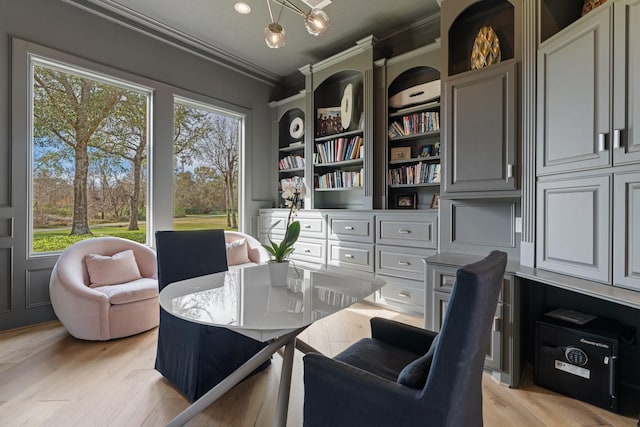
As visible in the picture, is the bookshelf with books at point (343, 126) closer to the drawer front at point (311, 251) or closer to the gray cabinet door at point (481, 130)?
the drawer front at point (311, 251)

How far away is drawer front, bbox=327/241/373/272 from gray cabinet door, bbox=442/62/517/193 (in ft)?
4.34

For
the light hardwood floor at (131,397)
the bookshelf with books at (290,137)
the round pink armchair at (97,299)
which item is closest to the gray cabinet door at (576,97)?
the light hardwood floor at (131,397)

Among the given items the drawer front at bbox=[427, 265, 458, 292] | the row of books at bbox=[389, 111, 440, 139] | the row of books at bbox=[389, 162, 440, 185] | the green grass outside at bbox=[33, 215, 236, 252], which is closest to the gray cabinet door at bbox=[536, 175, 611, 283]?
the drawer front at bbox=[427, 265, 458, 292]

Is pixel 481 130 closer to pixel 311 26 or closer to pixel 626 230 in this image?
pixel 626 230

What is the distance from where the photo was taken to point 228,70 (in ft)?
14.4

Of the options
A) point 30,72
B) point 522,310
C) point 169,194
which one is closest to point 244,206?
point 169,194

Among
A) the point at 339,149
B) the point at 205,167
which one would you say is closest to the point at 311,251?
the point at 339,149

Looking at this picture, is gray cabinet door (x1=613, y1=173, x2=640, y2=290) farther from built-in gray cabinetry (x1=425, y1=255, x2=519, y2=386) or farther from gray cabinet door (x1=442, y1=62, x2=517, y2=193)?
gray cabinet door (x1=442, y1=62, x2=517, y2=193)

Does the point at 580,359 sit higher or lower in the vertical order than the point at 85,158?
lower

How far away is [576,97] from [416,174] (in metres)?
1.70

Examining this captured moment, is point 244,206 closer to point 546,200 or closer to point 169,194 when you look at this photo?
point 169,194

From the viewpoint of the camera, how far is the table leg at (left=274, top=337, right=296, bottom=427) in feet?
4.42

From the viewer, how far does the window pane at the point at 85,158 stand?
3.01 metres

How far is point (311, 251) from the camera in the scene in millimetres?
4082
